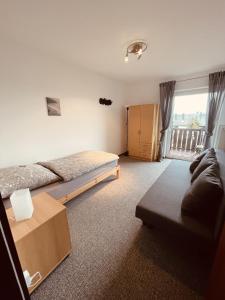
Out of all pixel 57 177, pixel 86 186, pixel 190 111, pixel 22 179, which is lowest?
pixel 86 186

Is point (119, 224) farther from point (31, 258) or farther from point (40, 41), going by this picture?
point (40, 41)

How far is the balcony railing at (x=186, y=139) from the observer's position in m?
4.68

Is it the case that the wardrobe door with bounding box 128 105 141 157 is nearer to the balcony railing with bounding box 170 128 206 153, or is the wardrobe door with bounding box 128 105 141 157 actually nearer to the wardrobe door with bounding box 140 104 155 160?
the wardrobe door with bounding box 140 104 155 160

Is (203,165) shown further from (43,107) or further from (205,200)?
(43,107)

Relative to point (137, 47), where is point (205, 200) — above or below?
below

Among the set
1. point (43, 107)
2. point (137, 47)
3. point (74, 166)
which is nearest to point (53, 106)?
point (43, 107)

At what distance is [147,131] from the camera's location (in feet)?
13.4

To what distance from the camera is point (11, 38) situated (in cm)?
196

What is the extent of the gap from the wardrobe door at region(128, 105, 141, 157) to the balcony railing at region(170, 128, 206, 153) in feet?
4.24

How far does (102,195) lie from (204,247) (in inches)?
63.7

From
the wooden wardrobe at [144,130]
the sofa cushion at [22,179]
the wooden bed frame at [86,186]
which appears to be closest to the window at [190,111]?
the wooden wardrobe at [144,130]

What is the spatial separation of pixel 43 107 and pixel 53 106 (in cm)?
19

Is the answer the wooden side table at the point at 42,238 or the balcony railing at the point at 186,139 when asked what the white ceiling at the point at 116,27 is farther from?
the balcony railing at the point at 186,139

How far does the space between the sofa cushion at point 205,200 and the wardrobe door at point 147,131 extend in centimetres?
282
